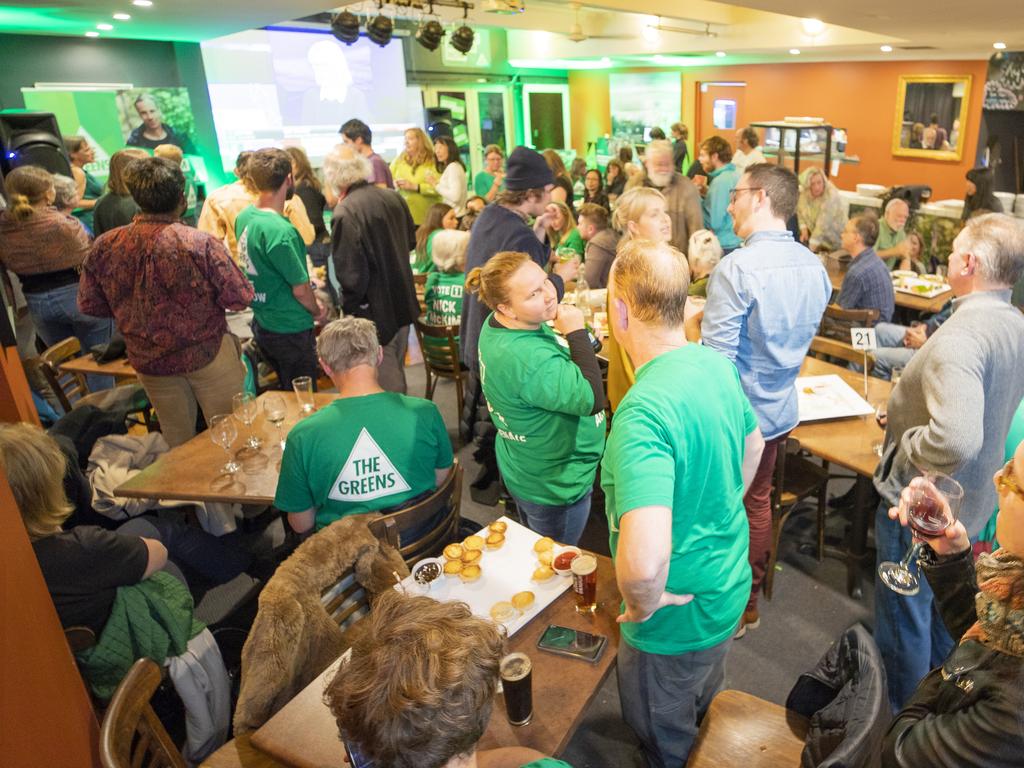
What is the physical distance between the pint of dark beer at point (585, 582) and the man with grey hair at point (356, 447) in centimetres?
66

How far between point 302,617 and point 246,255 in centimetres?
260

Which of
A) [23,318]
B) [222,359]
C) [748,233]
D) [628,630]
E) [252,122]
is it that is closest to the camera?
[628,630]

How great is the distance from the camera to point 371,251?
4.10 m

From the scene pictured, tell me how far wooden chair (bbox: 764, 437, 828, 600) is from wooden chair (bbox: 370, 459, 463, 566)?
134cm

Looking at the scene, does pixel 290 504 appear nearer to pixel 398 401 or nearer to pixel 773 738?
pixel 398 401

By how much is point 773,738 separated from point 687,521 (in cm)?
69

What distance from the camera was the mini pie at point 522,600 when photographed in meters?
1.80

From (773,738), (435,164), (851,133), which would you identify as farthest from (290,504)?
(851,133)

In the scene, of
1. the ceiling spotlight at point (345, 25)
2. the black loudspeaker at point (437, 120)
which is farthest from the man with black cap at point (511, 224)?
the black loudspeaker at point (437, 120)

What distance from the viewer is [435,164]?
695 centimetres

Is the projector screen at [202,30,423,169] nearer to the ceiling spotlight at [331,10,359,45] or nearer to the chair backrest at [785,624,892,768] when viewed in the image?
the ceiling spotlight at [331,10,359,45]

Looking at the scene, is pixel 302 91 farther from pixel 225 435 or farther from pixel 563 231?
pixel 225 435

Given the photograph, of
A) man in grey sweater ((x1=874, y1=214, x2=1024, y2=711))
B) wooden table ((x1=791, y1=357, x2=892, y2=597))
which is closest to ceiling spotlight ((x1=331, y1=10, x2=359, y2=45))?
wooden table ((x1=791, y1=357, x2=892, y2=597))

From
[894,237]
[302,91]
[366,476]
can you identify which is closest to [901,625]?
[366,476]
